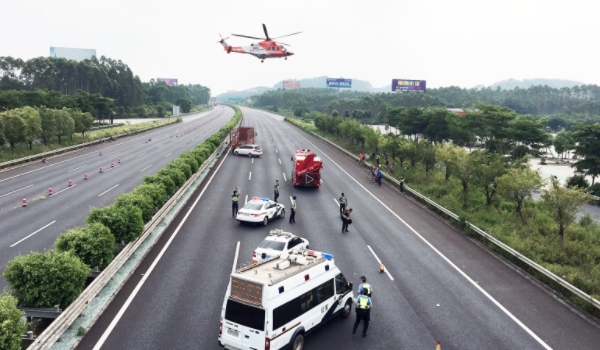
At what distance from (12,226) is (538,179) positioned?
28.8m

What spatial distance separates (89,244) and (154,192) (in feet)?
27.3

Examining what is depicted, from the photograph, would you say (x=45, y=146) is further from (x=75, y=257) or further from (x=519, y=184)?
(x=519, y=184)

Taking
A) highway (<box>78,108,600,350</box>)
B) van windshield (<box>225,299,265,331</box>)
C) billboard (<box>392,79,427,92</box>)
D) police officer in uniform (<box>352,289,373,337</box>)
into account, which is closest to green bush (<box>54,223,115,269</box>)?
highway (<box>78,108,600,350</box>)

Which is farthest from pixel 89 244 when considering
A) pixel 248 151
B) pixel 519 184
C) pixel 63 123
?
pixel 63 123

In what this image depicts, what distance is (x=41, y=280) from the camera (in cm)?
1177

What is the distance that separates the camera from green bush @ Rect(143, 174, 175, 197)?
2533 cm

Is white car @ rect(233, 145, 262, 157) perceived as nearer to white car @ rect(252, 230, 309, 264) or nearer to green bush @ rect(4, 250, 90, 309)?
white car @ rect(252, 230, 309, 264)

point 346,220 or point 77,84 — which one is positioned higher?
point 77,84

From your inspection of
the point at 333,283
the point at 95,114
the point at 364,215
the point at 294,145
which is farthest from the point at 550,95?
the point at 333,283

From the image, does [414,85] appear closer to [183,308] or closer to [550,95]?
[550,95]

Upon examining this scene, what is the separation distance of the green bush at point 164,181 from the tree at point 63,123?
30.8 m

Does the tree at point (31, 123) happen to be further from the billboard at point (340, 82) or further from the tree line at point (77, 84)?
the billboard at point (340, 82)

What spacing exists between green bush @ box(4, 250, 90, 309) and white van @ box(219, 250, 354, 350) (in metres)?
4.74

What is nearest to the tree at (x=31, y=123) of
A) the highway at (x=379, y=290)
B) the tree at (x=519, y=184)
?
the highway at (x=379, y=290)
